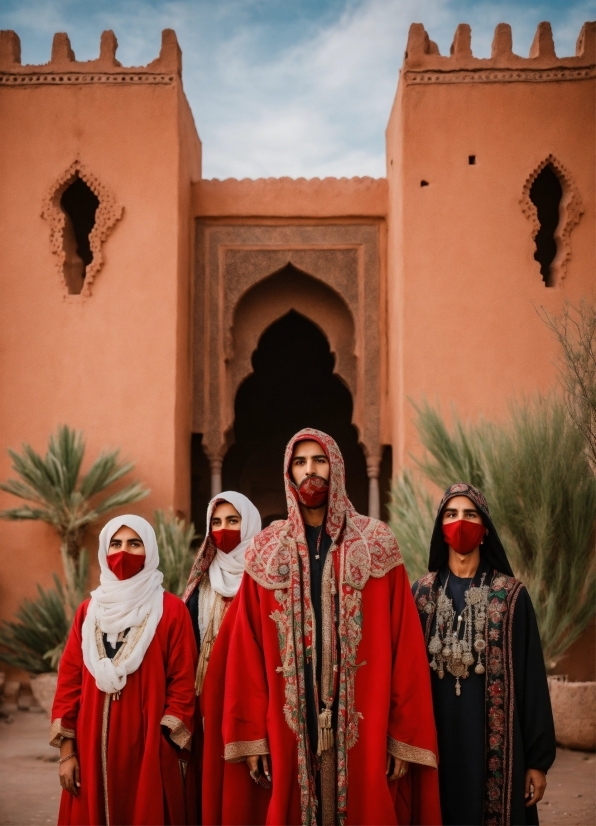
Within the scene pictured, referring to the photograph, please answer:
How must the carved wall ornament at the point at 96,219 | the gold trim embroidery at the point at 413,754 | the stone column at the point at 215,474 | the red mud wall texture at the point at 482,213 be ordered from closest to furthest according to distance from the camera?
the gold trim embroidery at the point at 413,754
the red mud wall texture at the point at 482,213
the carved wall ornament at the point at 96,219
the stone column at the point at 215,474

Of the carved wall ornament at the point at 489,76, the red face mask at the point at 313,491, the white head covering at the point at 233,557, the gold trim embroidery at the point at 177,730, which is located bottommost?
the gold trim embroidery at the point at 177,730

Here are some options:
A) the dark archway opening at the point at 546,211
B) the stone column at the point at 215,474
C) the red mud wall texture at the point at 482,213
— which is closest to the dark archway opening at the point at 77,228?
the stone column at the point at 215,474

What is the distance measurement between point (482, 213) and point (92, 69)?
446cm

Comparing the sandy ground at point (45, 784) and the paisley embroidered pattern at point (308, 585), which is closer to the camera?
the paisley embroidered pattern at point (308, 585)

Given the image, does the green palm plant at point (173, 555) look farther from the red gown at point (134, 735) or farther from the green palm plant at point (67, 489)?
the red gown at point (134, 735)

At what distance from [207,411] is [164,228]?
2075 mm

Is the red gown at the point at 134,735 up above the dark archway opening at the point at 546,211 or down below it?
below

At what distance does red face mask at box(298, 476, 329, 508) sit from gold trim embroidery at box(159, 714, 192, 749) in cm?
90

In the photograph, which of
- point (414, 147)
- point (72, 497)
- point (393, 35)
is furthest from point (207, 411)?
point (393, 35)

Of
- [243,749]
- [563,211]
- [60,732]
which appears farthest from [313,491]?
[563,211]

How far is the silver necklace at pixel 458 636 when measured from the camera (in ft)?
10.6

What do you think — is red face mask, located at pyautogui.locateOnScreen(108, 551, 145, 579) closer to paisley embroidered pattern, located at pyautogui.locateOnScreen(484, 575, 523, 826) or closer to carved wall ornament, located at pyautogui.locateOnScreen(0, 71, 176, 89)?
paisley embroidered pattern, located at pyautogui.locateOnScreen(484, 575, 523, 826)

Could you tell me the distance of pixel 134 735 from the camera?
3.30 meters

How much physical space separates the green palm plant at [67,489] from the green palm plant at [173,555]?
0.47 meters
